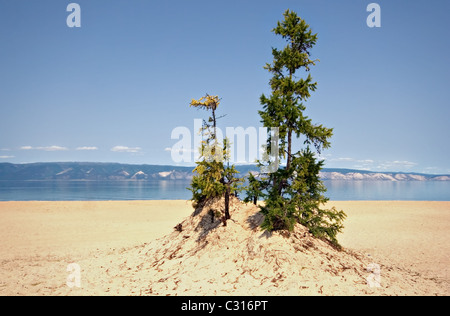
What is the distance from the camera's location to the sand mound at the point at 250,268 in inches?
475

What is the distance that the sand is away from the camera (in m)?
12.4

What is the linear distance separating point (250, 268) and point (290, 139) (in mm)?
6390

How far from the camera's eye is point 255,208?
57.1 ft

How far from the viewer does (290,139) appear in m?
14.9

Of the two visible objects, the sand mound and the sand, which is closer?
the sand mound

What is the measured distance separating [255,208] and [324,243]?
4181 millimetres

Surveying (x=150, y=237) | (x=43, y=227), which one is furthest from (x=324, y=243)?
(x=43, y=227)

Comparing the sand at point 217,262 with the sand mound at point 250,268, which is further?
A: the sand at point 217,262

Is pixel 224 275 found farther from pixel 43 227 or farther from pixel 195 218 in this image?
pixel 43 227

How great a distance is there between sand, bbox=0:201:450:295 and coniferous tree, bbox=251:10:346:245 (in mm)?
1122

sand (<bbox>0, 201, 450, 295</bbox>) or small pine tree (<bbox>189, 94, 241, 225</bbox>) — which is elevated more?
small pine tree (<bbox>189, 94, 241, 225</bbox>)

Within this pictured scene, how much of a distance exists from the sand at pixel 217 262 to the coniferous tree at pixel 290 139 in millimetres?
1122

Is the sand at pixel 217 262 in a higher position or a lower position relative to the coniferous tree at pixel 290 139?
lower

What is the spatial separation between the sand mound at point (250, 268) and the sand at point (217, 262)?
0.05 meters
